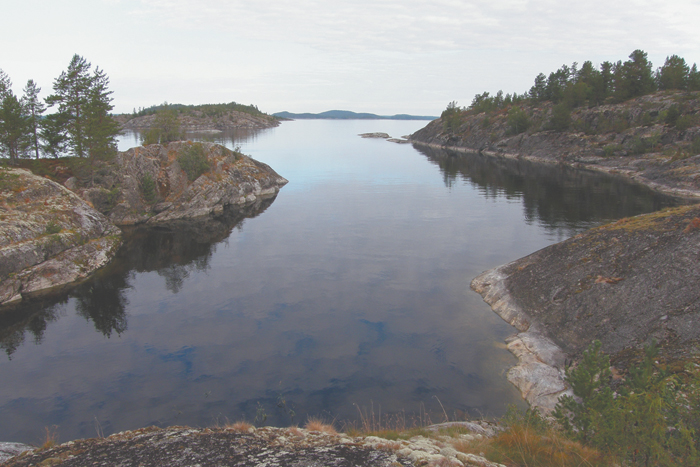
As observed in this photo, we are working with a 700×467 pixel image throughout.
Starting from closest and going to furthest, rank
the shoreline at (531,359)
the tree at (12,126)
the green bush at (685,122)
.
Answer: the shoreline at (531,359)
the tree at (12,126)
the green bush at (685,122)

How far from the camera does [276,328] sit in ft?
98.7

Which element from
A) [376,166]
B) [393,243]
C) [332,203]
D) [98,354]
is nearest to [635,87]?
[376,166]

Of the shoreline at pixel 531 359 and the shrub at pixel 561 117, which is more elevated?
the shrub at pixel 561 117

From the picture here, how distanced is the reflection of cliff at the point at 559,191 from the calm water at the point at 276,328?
3.57 ft

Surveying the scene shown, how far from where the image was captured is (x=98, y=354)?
1079 inches

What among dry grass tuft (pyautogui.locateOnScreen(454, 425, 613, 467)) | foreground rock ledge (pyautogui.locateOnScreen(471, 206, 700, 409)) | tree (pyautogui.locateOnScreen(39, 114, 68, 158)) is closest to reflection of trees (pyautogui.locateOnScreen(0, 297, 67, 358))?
dry grass tuft (pyautogui.locateOnScreen(454, 425, 613, 467))

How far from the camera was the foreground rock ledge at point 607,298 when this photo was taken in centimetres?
2175

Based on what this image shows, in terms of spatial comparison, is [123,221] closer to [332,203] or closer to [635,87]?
[332,203]

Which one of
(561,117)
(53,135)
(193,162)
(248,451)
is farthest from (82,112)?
(561,117)

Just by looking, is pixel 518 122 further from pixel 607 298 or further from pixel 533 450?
pixel 533 450

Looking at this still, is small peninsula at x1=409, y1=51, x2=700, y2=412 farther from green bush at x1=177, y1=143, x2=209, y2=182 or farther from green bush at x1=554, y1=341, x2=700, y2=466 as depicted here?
green bush at x1=177, y1=143, x2=209, y2=182

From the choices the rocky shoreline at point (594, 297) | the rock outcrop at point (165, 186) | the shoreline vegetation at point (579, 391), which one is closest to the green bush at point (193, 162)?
the rock outcrop at point (165, 186)

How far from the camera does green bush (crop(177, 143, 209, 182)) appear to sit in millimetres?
71125

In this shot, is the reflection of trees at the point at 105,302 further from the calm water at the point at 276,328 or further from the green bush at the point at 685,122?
the green bush at the point at 685,122
